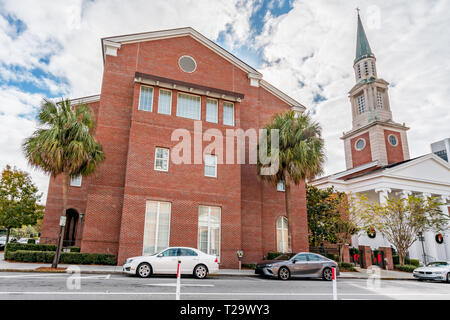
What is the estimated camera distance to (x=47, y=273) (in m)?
13.3

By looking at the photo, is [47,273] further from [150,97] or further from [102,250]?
[150,97]

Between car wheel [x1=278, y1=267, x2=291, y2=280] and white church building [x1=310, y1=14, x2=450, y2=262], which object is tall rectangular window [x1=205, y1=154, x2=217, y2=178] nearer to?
car wheel [x1=278, y1=267, x2=291, y2=280]

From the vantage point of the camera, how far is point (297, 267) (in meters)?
15.4

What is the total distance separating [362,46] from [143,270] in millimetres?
51822

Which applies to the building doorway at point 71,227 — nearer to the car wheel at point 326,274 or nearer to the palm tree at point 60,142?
the palm tree at point 60,142

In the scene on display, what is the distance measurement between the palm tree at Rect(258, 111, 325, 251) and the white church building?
11.7 meters

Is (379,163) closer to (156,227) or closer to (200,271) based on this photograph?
(156,227)

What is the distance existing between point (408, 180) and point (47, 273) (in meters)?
34.9

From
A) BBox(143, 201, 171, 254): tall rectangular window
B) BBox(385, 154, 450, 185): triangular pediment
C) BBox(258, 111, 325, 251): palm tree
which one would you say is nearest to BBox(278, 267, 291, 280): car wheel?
BBox(258, 111, 325, 251): palm tree

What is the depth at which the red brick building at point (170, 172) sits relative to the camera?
18328 mm

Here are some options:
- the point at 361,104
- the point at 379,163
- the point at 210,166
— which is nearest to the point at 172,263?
the point at 210,166

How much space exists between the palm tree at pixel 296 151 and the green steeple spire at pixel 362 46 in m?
37.1

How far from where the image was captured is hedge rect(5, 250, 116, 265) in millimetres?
16516

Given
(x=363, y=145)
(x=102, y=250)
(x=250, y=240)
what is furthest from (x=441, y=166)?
(x=102, y=250)
